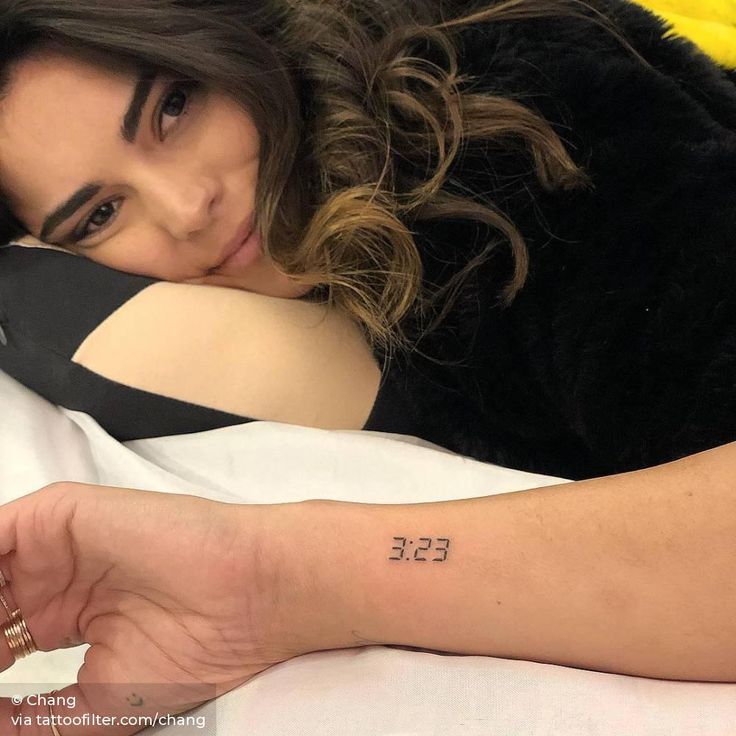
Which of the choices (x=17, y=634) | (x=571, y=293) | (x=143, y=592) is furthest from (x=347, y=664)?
(x=571, y=293)

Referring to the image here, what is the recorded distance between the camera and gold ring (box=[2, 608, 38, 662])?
669 millimetres

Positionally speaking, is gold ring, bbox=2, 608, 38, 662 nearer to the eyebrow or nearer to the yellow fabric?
the eyebrow

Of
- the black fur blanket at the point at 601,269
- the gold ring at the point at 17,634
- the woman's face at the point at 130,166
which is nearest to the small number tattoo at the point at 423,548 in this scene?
the black fur blanket at the point at 601,269

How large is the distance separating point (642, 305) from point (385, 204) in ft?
1.10

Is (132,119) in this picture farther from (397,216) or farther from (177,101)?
(397,216)

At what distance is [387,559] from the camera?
66cm

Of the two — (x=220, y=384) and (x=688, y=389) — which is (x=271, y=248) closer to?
(x=220, y=384)

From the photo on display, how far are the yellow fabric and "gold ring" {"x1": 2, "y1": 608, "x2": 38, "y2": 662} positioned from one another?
103 cm

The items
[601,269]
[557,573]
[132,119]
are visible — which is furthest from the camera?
[132,119]

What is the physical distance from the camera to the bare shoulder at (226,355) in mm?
953

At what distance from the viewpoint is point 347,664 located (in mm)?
664

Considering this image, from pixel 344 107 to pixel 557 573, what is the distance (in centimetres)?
62

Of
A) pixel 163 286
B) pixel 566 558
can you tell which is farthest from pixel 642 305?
pixel 163 286

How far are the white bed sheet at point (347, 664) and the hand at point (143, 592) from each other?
40 millimetres
